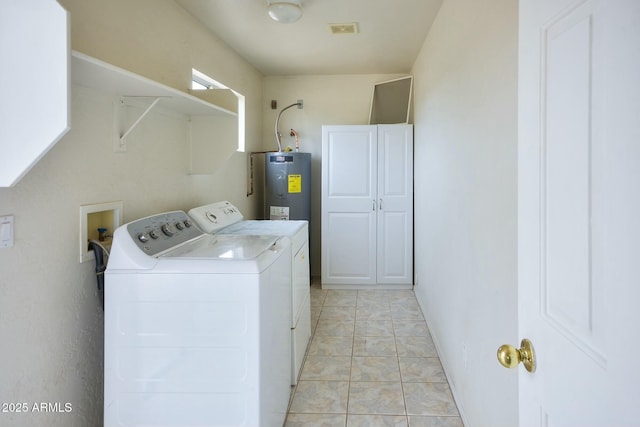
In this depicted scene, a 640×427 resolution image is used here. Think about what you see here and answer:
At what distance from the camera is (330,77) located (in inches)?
182

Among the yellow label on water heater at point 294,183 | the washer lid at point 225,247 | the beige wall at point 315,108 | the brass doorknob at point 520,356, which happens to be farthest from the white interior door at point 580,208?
the beige wall at point 315,108

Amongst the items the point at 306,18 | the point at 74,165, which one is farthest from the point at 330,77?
the point at 74,165

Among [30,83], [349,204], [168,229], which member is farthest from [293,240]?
[349,204]

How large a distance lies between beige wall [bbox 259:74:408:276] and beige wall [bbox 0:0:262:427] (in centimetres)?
225

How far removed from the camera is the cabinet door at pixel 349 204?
166 inches

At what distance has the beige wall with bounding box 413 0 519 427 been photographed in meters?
1.35

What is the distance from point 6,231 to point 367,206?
3.35 m

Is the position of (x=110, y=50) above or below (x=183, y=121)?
above

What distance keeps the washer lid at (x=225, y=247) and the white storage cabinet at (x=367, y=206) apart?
2192 mm

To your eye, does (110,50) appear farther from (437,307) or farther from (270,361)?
(437,307)

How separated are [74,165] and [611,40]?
5.80 ft

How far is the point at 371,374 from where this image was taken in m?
2.46

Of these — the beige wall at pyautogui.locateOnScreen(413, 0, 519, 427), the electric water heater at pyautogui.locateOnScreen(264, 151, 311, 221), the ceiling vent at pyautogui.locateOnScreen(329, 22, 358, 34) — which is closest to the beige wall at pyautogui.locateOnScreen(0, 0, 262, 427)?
the ceiling vent at pyautogui.locateOnScreen(329, 22, 358, 34)

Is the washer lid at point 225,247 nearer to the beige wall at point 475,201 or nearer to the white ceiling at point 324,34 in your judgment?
the beige wall at point 475,201
